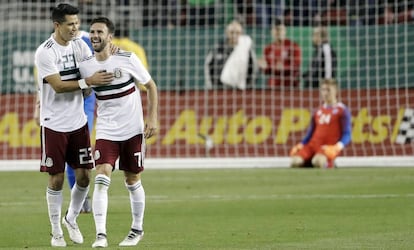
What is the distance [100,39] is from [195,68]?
11938 millimetres

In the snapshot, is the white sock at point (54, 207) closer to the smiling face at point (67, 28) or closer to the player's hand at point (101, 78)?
the player's hand at point (101, 78)

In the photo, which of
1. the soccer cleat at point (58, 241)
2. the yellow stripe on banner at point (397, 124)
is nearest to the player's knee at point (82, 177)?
the soccer cleat at point (58, 241)

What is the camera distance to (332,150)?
64.4ft

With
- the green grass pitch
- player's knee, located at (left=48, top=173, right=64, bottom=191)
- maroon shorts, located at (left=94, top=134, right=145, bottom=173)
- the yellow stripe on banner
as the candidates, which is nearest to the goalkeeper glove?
the green grass pitch

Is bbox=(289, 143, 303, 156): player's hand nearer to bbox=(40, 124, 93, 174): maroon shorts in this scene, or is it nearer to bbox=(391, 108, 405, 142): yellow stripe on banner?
bbox=(391, 108, 405, 142): yellow stripe on banner

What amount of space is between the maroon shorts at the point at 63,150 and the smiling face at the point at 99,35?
91 cm

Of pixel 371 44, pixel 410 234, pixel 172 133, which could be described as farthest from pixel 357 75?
pixel 410 234

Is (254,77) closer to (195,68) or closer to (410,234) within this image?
(195,68)

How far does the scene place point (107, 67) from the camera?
1019 centimetres

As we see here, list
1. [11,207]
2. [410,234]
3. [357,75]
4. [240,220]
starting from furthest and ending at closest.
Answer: [357,75] < [11,207] < [240,220] < [410,234]

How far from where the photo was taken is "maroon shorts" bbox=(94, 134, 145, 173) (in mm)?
10148

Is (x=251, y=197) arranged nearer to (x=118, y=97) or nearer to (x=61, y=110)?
(x=61, y=110)

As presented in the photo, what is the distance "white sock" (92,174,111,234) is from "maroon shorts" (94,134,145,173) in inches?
8.9

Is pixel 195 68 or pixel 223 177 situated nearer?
pixel 223 177
